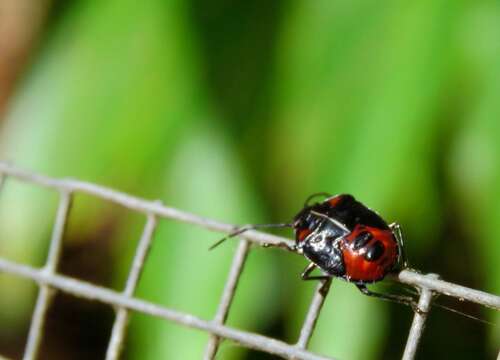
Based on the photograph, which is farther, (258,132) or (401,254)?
(258,132)

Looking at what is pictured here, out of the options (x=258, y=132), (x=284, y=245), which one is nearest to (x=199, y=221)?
(x=284, y=245)

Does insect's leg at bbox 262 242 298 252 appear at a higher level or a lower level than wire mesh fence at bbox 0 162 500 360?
higher

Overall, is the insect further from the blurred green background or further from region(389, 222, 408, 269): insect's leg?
the blurred green background

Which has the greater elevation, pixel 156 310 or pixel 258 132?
pixel 258 132

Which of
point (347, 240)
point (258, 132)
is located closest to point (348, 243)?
point (347, 240)

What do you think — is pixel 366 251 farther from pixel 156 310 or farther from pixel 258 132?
pixel 258 132

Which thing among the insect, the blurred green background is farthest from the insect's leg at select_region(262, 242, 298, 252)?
the blurred green background

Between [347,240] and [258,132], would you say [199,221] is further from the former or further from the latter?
[258,132]
